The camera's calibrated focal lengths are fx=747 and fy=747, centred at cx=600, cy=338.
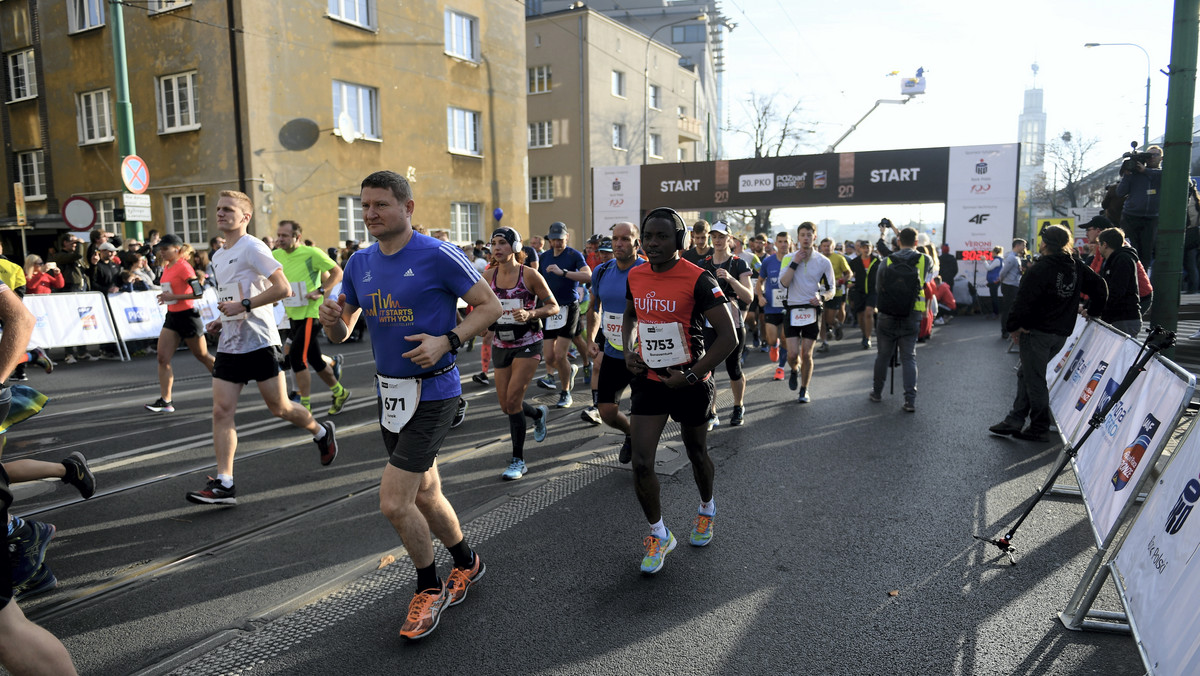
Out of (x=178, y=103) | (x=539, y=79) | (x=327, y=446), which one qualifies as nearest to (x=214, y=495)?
(x=327, y=446)

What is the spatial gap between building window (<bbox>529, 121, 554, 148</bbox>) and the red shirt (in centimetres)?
3176

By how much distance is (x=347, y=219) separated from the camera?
21266 mm

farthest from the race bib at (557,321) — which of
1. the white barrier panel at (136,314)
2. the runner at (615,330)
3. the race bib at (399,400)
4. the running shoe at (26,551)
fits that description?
the white barrier panel at (136,314)

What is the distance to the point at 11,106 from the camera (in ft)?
75.8

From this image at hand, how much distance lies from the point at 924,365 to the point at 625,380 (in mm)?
7789

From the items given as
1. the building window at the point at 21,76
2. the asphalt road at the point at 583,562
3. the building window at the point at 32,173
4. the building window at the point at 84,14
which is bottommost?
the asphalt road at the point at 583,562

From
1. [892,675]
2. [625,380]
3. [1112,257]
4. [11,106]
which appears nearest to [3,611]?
[892,675]

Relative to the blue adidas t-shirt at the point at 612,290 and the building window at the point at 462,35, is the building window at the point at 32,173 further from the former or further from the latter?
the blue adidas t-shirt at the point at 612,290

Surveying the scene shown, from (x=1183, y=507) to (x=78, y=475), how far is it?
226 inches

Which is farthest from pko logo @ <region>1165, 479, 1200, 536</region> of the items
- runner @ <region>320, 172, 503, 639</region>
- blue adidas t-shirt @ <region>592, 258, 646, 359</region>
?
blue adidas t-shirt @ <region>592, 258, 646, 359</region>

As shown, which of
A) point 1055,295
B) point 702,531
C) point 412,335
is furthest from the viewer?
point 1055,295

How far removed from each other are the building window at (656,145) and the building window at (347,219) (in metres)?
25.2

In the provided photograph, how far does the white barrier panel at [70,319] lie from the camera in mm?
11875

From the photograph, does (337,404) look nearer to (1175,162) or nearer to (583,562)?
(583,562)
